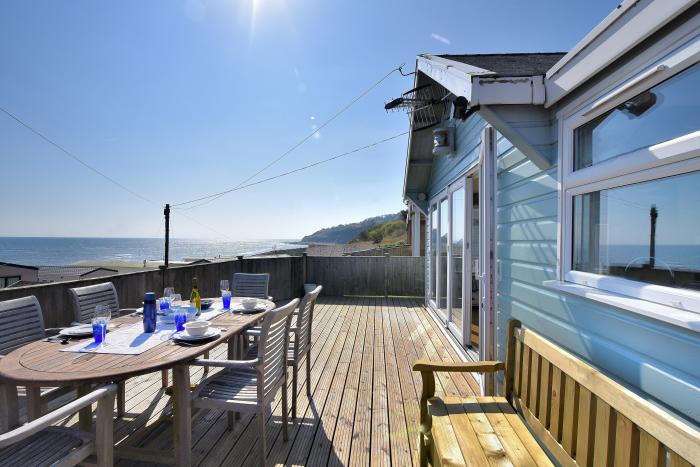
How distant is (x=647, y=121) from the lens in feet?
3.90

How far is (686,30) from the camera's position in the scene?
987 millimetres

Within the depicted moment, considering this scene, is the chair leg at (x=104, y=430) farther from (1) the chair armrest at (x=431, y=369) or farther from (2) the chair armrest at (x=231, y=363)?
(1) the chair armrest at (x=431, y=369)

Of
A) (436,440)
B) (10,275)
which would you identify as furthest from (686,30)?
(10,275)

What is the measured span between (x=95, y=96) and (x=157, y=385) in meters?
10.1

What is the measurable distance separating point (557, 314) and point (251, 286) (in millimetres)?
3089

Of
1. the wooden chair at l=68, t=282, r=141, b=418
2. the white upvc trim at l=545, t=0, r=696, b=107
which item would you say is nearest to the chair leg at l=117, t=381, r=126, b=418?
the wooden chair at l=68, t=282, r=141, b=418

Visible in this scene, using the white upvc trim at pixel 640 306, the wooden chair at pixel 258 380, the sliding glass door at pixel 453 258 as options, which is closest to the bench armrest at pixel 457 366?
the white upvc trim at pixel 640 306

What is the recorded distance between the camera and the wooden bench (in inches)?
35.4

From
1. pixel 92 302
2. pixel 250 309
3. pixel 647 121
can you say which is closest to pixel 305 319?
pixel 250 309

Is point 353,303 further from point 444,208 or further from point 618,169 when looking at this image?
point 618,169

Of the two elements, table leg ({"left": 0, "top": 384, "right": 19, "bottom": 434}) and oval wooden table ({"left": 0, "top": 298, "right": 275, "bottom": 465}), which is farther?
table leg ({"left": 0, "top": 384, "right": 19, "bottom": 434})

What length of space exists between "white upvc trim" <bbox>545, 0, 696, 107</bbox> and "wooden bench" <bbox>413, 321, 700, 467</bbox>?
1179mm

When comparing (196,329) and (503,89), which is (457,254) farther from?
(196,329)

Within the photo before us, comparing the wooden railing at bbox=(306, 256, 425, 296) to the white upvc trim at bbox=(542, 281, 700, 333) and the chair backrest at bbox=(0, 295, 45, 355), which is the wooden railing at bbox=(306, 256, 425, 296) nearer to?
the chair backrest at bbox=(0, 295, 45, 355)
